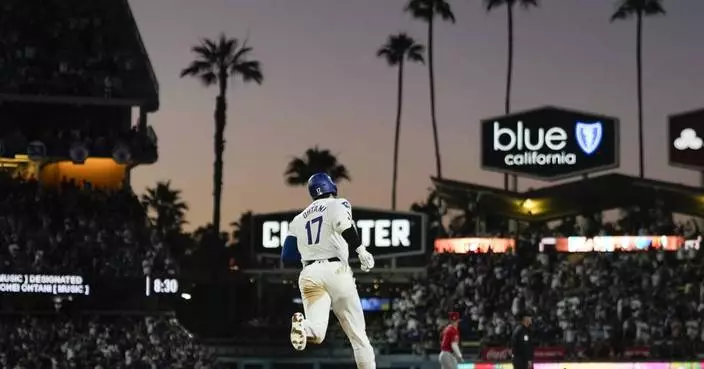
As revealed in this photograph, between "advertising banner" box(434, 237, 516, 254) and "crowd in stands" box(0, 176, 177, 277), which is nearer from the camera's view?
"crowd in stands" box(0, 176, 177, 277)

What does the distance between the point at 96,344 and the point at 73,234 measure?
16.7 ft

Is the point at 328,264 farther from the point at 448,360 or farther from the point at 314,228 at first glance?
the point at 448,360

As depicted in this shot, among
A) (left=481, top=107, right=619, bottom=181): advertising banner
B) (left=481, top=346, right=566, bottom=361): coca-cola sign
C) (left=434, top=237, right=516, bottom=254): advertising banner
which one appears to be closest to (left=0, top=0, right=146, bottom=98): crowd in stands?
(left=434, top=237, right=516, bottom=254): advertising banner

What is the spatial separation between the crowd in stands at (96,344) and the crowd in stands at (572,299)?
21.8ft

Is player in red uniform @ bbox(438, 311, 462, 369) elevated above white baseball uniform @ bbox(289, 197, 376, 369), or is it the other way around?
white baseball uniform @ bbox(289, 197, 376, 369)

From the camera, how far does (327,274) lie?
547 inches

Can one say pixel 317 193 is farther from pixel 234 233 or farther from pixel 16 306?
pixel 234 233

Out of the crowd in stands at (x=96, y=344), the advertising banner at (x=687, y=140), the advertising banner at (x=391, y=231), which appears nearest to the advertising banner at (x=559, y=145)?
the advertising banner at (x=687, y=140)

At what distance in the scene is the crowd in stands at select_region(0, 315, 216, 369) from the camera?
39.7 m

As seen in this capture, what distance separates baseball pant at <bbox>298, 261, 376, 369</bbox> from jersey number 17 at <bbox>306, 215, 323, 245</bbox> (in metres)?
0.24

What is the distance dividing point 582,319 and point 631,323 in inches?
55.6

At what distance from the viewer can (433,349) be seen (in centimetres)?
3991

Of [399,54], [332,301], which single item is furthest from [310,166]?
[332,301]

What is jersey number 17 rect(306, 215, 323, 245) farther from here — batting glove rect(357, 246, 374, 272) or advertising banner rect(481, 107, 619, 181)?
advertising banner rect(481, 107, 619, 181)
